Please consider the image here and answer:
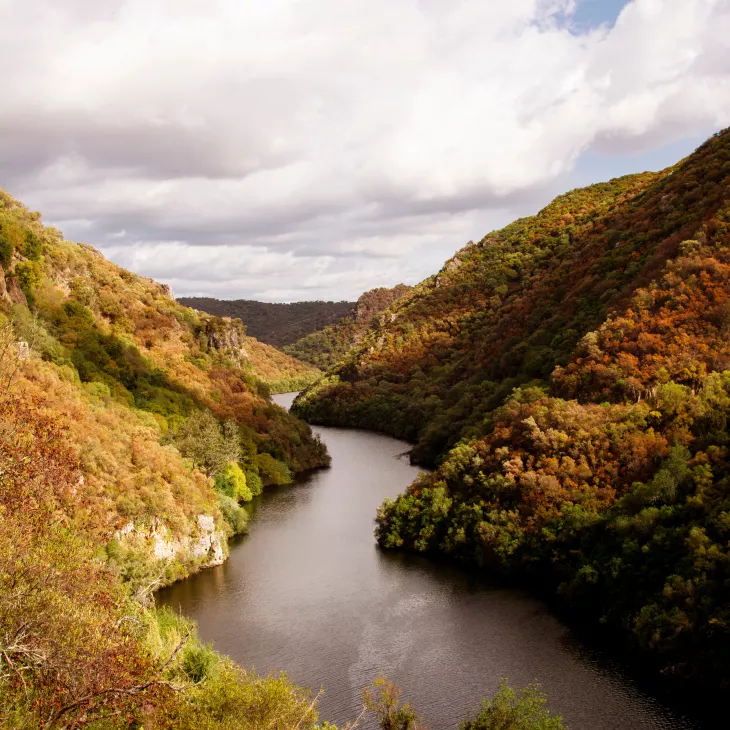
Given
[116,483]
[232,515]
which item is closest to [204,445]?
[232,515]

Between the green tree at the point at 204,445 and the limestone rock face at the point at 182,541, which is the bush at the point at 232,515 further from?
the limestone rock face at the point at 182,541

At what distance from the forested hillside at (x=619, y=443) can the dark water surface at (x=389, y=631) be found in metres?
3.34

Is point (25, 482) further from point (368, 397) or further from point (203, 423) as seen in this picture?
point (368, 397)

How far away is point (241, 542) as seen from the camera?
210 feet

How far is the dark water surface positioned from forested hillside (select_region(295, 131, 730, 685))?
11.0 feet

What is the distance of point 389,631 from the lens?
43688mm

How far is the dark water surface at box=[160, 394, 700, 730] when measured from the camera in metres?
35.1

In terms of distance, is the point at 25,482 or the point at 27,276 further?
the point at 27,276

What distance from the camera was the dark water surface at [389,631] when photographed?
35125 mm

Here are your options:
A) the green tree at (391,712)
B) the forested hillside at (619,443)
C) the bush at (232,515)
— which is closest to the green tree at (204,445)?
the bush at (232,515)

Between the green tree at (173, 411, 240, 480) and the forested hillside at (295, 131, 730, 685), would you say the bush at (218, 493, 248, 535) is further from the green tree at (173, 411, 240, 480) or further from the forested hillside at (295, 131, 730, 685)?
the forested hillside at (295, 131, 730, 685)

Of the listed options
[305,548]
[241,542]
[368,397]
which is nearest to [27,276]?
[241,542]

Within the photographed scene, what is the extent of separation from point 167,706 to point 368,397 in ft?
417

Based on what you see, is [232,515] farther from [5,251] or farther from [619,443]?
[619,443]
